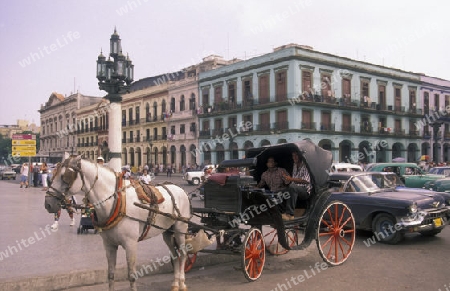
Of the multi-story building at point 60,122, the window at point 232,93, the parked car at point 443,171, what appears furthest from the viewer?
the multi-story building at point 60,122

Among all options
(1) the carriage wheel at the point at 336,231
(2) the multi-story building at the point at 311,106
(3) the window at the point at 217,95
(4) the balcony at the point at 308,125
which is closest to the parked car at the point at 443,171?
(1) the carriage wheel at the point at 336,231

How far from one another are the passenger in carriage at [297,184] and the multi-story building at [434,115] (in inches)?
1694

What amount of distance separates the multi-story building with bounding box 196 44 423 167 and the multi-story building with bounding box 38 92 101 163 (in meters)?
31.3

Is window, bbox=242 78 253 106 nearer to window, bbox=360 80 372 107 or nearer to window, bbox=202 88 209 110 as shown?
window, bbox=202 88 209 110

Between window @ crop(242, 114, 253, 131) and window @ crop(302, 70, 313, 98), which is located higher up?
window @ crop(302, 70, 313, 98)

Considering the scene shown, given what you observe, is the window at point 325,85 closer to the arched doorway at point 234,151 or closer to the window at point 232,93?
the window at point 232,93

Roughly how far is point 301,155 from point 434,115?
4670cm

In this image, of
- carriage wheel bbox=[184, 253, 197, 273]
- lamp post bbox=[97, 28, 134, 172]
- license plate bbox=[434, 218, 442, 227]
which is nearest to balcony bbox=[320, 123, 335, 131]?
lamp post bbox=[97, 28, 134, 172]

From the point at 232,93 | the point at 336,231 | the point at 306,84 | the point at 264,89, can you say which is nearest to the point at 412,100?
the point at 306,84

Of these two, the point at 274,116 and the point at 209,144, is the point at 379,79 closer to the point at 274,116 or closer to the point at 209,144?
the point at 274,116

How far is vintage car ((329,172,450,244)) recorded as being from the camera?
28.1 ft

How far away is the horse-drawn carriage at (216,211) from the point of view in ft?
16.6

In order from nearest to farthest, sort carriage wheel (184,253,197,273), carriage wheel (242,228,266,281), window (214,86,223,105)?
carriage wheel (242,228,266,281)
carriage wheel (184,253,197,273)
window (214,86,223,105)

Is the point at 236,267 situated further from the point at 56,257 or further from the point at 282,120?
the point at 282,120
